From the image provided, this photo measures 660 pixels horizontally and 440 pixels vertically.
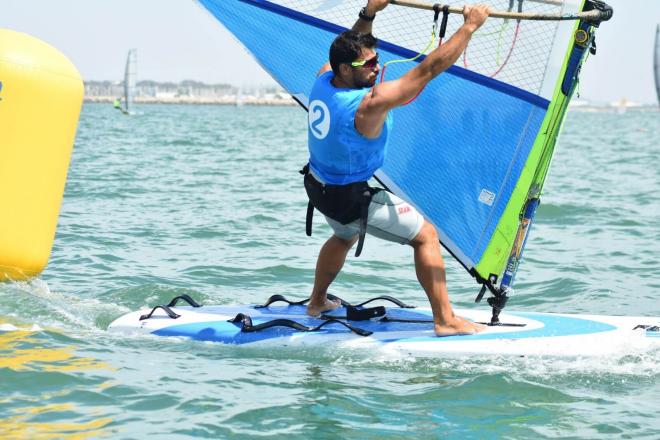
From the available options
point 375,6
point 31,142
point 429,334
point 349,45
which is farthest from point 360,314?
point 31,142

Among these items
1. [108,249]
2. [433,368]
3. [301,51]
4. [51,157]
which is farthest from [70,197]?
[433,368]

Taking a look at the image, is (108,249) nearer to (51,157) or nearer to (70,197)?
(51,157)

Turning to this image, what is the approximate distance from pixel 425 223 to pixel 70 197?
33.9ft

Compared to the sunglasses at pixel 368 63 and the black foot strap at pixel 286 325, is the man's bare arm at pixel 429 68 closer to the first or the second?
the sunglasses at pixel 368 63

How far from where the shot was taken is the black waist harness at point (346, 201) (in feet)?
19.1

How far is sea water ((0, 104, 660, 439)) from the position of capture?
16.3 ft

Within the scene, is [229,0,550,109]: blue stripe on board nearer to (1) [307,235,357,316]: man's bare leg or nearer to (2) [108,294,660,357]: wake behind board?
(1) [307,235,357,316]: man's bare leg

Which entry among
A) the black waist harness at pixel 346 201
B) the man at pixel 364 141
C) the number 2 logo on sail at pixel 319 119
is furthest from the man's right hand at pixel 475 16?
the black waist harness at pixel 346 201

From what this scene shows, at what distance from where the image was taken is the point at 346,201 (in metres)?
5.83

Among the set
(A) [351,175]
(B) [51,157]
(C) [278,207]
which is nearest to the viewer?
(A) [351,175]

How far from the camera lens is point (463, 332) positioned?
6.12m

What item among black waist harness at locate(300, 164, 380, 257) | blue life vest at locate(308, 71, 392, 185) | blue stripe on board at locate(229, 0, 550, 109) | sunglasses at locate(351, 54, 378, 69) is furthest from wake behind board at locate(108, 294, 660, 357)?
sunglasses at locate(351, 54, 378, 69)

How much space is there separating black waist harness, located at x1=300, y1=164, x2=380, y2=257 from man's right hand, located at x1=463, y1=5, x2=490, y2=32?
1112mm

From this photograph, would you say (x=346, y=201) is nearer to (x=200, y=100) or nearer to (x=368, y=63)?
(x=368, y=63)
